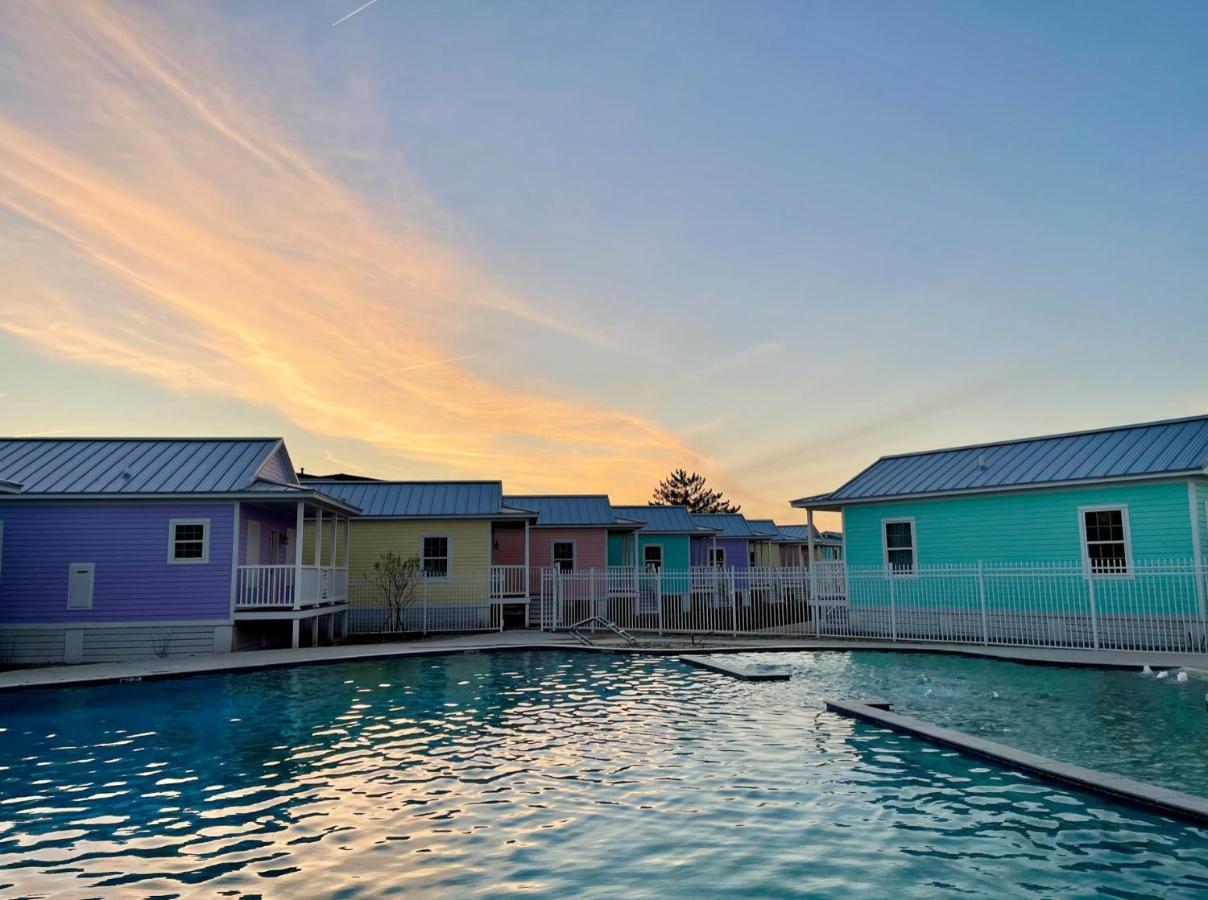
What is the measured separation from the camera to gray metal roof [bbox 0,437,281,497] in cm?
1900

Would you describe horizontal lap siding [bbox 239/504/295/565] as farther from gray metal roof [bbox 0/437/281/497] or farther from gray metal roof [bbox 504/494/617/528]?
gray metal roof [bbox 504/494/617/528]

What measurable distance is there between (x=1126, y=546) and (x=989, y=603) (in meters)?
3.33

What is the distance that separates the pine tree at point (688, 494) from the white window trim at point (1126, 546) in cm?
6824

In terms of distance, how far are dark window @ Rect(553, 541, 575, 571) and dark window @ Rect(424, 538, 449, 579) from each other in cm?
733

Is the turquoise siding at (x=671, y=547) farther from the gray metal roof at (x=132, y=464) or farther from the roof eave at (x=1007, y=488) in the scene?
the gray metal roof at (x=132, y=464)

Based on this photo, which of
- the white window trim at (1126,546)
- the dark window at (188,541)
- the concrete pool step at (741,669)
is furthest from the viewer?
the dark window at (188,541)

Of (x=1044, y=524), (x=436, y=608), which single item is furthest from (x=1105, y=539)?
(x=436, y=608)

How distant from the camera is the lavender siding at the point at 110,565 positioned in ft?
60.8

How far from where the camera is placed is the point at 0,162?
1530 centimetres

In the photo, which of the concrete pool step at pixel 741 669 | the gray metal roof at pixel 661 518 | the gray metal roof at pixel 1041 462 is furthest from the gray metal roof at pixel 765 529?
the concrete pool step at pixel 741 669

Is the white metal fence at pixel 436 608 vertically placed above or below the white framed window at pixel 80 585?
below

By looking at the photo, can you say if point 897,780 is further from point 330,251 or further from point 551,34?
point 330,251

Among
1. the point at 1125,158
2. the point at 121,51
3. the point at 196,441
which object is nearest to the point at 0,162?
the point at 121,51

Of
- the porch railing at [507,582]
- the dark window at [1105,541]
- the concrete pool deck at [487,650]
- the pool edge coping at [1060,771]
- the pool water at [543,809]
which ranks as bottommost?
the pool water at [543,809]
